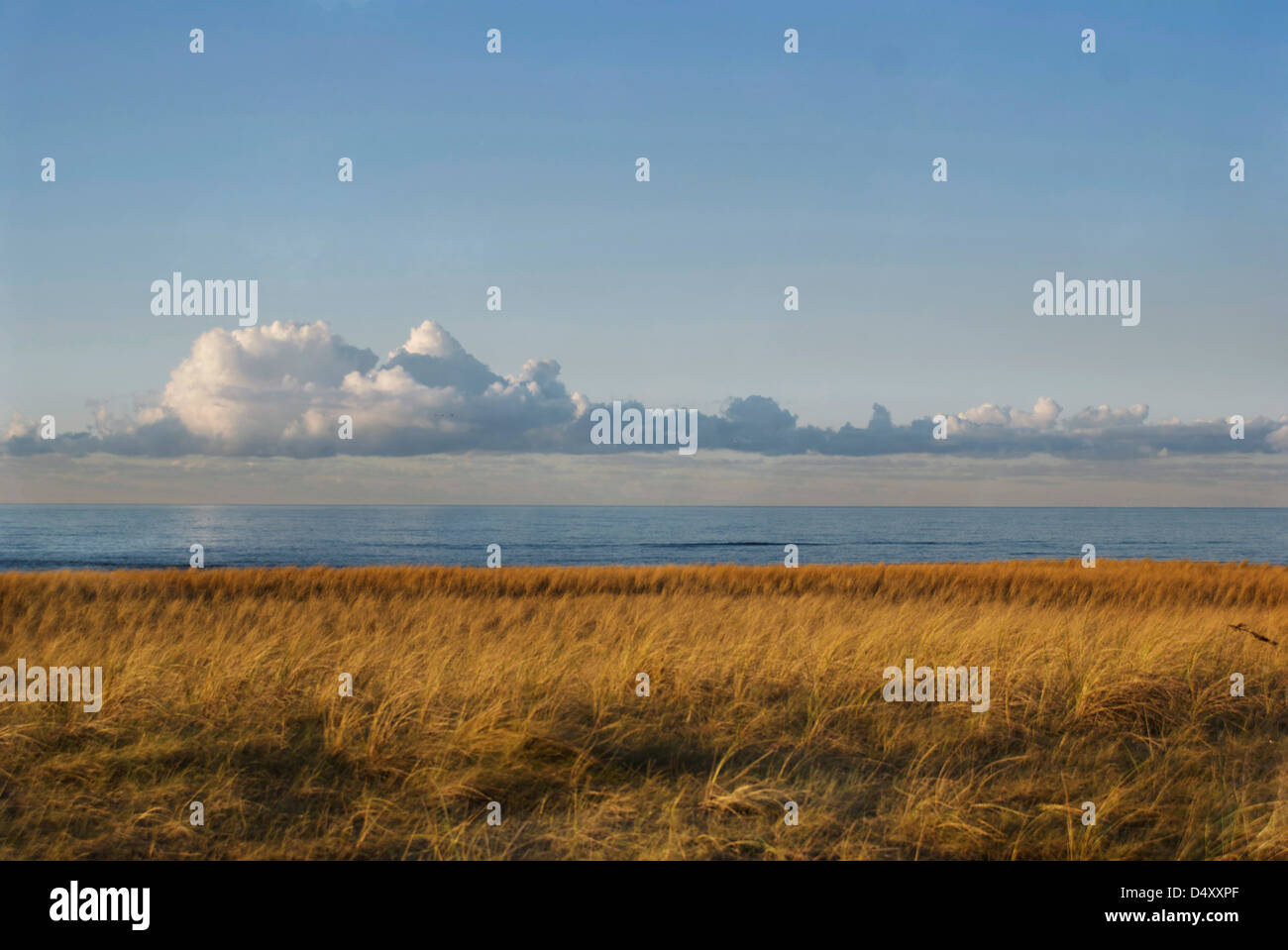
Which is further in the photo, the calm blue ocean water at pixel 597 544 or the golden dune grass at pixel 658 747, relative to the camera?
the calm blue ocean water at pixel 597 544

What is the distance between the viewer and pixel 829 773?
5629 millimetres

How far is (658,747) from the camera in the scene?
610 centimetres

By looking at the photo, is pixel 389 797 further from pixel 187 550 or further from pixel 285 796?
pixel 187 550

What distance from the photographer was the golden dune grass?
4688 millimetres

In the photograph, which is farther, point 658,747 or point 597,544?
point 597,544

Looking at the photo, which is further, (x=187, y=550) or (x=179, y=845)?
(x=187, y=550)

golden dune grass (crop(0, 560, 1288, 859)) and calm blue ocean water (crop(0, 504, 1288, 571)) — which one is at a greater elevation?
golden dune grass (crop(0, 560, 1288, 859))

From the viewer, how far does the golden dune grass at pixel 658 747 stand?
469 cm

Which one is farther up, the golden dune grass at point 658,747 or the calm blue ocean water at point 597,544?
the golden dune grass at point 658,747

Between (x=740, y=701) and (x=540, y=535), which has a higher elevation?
(x=740, y=701)

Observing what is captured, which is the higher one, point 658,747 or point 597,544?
point 658,747

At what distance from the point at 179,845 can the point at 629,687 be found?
12.9ft

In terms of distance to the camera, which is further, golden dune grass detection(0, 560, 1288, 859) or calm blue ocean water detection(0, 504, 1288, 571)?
calm blue ocean water detection(0, 504, 1288, 571)
